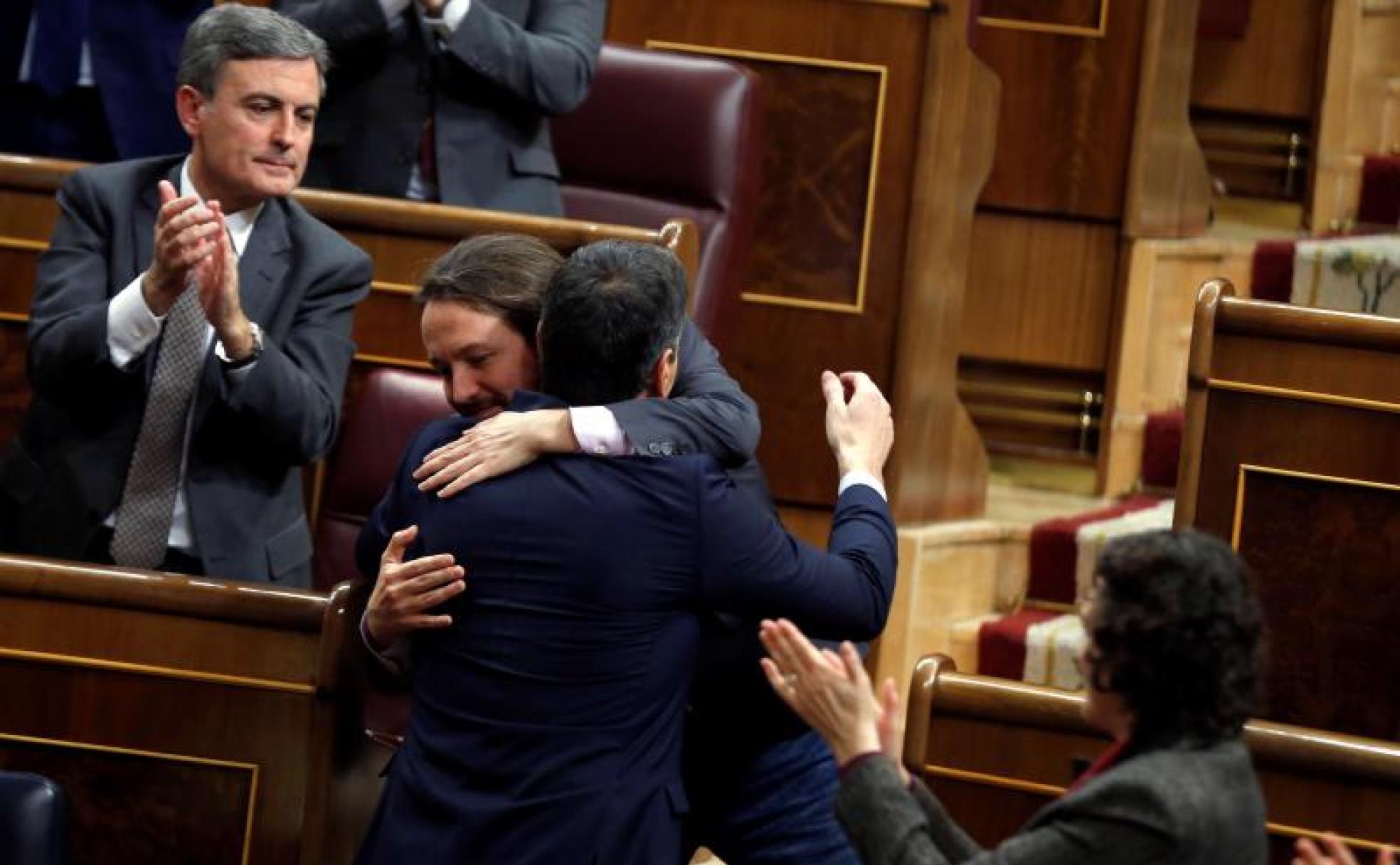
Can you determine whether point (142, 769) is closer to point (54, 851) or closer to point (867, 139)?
point (54, 851)

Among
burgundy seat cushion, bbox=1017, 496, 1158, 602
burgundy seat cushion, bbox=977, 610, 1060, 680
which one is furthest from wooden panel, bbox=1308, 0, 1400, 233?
burgundy seat cushion, bbox=977, 610, 1060, 680

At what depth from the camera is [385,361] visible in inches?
80.1

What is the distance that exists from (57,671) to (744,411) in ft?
1.65

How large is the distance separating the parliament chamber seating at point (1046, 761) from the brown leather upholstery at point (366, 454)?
21.7 inches

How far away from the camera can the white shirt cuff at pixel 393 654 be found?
53.1 inches

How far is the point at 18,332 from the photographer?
2074 millimetres

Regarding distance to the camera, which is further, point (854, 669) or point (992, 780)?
point (992, 780)

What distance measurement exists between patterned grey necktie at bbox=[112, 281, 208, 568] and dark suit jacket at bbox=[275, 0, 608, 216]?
20.8 inches

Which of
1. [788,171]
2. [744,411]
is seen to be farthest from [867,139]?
[744,411]

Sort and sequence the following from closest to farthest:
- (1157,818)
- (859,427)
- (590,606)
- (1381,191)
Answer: (1157,818) < (590,606) < (859,427) < (1381,191)

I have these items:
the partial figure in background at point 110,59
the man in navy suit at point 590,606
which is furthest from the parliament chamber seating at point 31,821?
the partial figure in background at point 110,59

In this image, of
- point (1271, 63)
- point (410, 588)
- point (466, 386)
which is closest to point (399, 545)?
point (410, 588)

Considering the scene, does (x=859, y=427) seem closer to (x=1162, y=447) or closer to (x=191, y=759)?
(x=191, y=759)

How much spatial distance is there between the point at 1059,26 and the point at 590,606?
1.76 m
